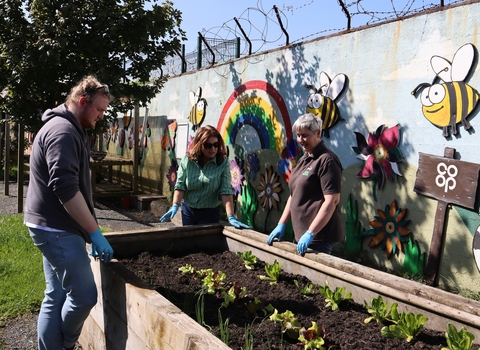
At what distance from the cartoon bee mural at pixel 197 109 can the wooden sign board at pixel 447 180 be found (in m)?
4.76

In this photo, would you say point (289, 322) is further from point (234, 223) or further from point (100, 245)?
point (234, 223)

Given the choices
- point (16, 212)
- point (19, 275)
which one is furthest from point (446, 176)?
point (16, 212)

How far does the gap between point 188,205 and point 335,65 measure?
2.58m

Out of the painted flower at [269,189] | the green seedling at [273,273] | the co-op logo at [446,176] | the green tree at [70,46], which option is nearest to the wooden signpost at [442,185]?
the co-op logo at [446,176]

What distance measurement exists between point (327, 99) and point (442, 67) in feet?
4.84

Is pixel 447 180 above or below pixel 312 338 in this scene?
above

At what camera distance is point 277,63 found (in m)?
6.41

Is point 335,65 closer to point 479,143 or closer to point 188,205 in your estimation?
point 479,143

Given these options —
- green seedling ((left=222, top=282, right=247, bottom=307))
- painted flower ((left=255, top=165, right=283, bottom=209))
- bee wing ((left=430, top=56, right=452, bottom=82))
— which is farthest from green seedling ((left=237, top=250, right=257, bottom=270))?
painted flower ((left=255, top=165, right=283, bottom=209))

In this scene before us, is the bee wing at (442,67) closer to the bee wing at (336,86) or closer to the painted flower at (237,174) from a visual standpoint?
the bee wing at (336,86)

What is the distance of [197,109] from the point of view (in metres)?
8.58

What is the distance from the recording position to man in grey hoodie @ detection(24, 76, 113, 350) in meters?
2.28

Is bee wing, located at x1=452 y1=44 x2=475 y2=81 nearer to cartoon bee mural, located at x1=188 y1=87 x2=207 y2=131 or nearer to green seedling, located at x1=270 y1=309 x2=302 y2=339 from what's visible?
green seedling, located at x1=270 y1=309 x2=302 y2=339

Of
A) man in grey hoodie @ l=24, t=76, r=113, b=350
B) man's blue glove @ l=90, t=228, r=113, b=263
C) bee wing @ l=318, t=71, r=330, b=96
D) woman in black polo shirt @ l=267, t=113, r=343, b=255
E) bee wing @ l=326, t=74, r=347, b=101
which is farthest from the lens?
bee wing @ l=318, t=71, r=330, b=96
